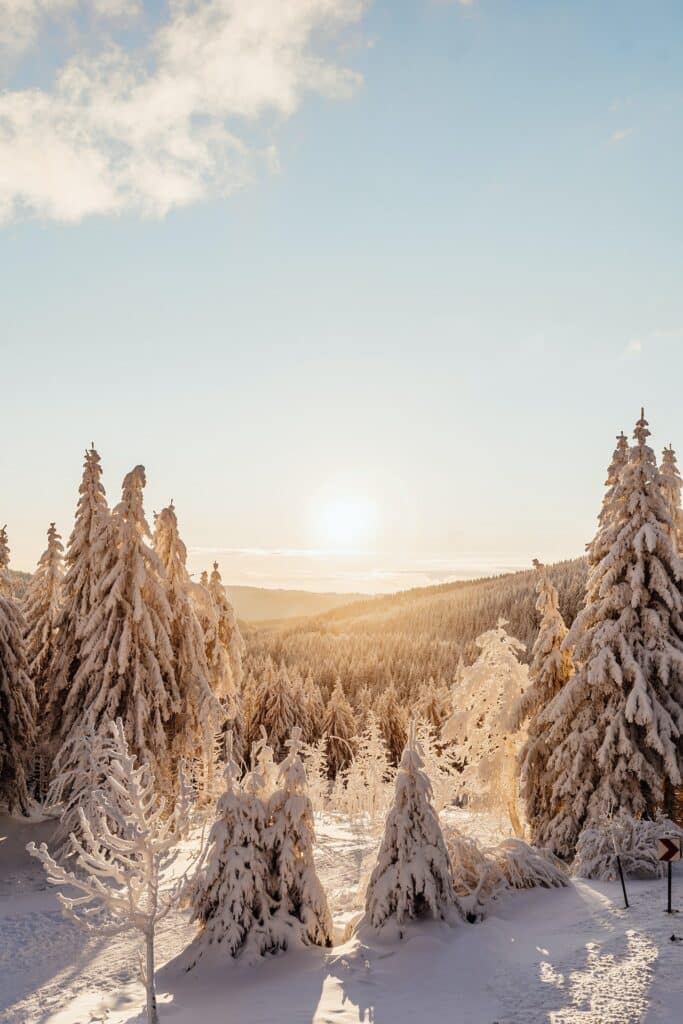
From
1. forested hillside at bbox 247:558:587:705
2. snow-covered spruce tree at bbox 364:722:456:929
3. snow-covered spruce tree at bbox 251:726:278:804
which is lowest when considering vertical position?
forested hillside at bbox 247:558:587:705

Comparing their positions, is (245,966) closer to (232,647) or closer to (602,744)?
(602,744)

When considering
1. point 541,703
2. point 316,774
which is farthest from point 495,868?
point 316,774

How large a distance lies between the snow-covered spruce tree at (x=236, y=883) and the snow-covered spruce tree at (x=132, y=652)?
8.03 m

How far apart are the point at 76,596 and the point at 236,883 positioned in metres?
12.8

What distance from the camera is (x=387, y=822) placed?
1393 centimetres

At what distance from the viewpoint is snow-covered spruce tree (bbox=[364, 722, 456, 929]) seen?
13250mm

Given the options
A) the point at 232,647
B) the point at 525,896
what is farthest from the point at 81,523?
the point at 525,896

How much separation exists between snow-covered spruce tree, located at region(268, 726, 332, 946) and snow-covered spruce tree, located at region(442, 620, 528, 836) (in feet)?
43.0

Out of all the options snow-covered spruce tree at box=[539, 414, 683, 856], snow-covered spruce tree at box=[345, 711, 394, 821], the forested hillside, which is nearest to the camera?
snow-covered spruce tree at box=[539, 414, 683, 856]

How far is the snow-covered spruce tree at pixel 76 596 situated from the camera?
22.0m

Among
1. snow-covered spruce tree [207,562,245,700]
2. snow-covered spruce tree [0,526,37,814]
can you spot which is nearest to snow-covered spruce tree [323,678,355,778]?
snow-covered spruce tree [207,562,245,700]

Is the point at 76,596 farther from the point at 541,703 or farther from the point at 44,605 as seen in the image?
the point at 541,703

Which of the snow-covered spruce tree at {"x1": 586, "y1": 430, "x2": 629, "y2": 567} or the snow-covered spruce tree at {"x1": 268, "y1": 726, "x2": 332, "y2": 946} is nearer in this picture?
the snow-covered spruce tree at {"x1": 268, "y1": 726, "x2": 332, "y2": 946}

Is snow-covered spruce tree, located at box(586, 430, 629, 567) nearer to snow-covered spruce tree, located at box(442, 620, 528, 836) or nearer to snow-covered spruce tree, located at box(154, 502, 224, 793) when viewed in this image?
snow-covered spruce tree, located at box(442, 620, 528, 836)
